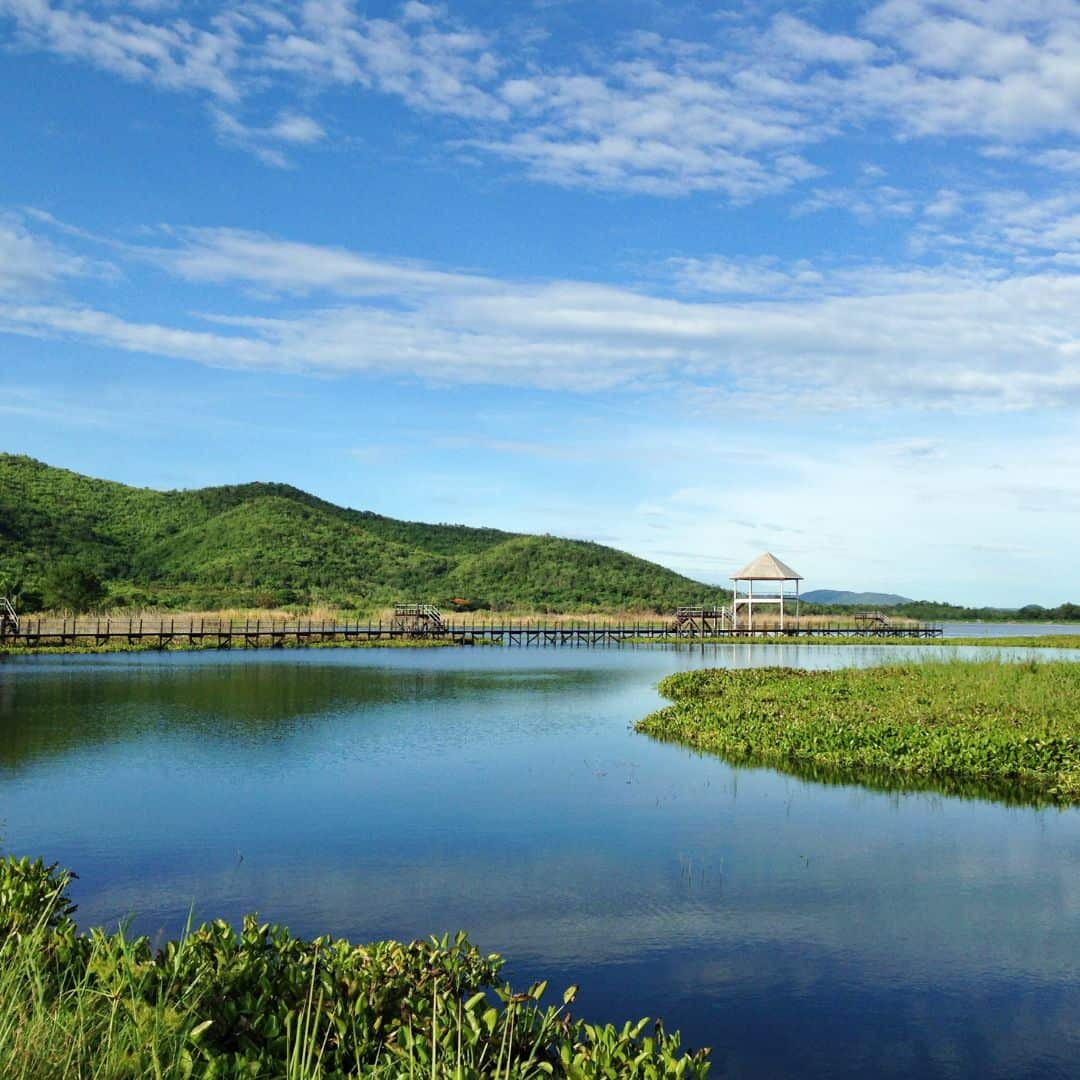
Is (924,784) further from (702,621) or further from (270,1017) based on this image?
(702,621)

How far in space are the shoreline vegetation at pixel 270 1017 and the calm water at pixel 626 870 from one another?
226cm

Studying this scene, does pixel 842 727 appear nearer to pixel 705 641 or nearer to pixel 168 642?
pixel 168 642

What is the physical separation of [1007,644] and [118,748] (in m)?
54.2

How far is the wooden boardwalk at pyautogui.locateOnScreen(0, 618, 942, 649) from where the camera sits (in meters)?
55.1

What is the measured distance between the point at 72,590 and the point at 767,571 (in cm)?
4662

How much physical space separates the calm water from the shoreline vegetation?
2258 millimetres

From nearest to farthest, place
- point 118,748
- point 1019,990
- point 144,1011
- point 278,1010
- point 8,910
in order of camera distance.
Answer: point 144,1011
point 278,1010
point 8,910
point 1019,990
point 118,748

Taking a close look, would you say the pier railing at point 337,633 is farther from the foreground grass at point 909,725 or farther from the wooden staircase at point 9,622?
the foreground grass at point 909,725

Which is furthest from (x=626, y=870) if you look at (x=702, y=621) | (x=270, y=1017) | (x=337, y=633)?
(x=702, y=621)

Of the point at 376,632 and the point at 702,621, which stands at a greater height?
the point at 702,621

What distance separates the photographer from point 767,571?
2788 inches

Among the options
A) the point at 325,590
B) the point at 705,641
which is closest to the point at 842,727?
the point at 705,641

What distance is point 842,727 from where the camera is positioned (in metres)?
22.5

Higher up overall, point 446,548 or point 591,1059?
point 446,548
